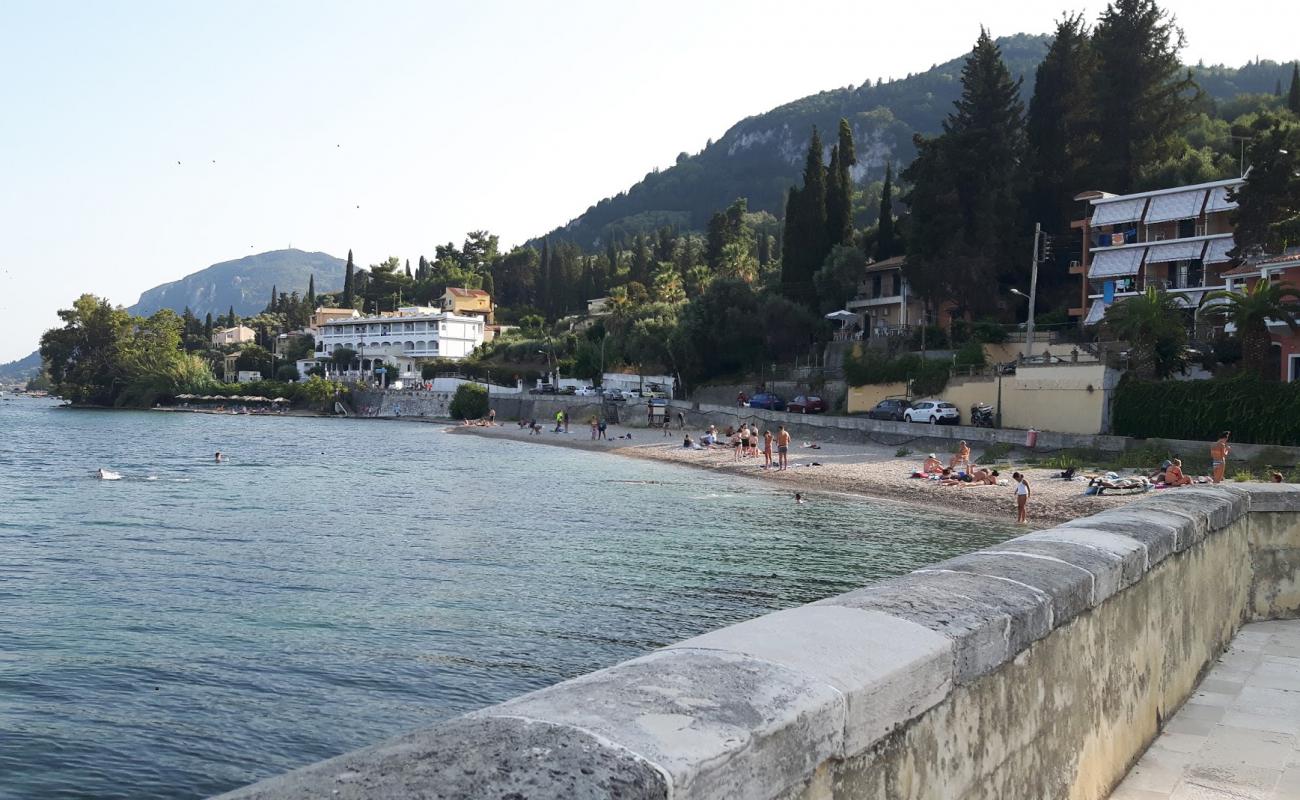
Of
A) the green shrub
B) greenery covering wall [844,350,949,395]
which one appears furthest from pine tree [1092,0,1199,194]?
the green shrub

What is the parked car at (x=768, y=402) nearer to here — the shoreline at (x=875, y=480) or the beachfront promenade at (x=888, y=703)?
the shoreline at (x=875, y=480)

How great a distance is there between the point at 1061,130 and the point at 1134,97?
4052mm

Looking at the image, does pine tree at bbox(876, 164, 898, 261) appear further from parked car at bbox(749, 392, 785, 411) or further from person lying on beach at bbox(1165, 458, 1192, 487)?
person lying on beach at bbox(1165, 458, 1192, 487)

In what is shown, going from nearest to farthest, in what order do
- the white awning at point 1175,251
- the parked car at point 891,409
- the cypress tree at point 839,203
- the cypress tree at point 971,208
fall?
the parked car at point 891,409 → the white awning at point 1175,251 → the cypress tree at point 971,208 → the cypress tree at point 839,203

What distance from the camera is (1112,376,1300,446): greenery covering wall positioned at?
31203mm

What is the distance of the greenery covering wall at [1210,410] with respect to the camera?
1228 inches

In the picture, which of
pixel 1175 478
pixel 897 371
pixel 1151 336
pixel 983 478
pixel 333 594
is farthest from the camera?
pixel 897 371

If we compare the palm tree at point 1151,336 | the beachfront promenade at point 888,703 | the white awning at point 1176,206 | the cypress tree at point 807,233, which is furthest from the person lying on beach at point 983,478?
the cypress tree at point 807,233

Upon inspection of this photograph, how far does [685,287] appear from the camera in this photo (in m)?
101

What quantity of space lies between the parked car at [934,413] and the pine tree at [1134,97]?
20.6m

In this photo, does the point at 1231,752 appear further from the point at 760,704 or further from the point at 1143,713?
the point at 760,704

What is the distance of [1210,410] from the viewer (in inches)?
1309

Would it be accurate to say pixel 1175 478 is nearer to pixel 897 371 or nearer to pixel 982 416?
pixel 982 416

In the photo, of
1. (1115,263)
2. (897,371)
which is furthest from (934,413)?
(1115,263)
